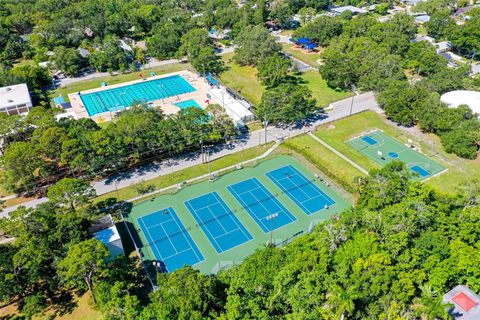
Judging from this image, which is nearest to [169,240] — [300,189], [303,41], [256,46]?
[300,189]

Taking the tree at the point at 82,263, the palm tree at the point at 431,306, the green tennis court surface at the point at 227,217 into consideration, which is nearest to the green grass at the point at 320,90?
the green tennis court surface at the point at 227,217

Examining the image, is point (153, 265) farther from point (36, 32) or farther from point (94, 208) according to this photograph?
point (36, 32)

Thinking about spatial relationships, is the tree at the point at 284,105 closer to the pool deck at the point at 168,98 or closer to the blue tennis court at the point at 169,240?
the pool deck at the point at 168,98

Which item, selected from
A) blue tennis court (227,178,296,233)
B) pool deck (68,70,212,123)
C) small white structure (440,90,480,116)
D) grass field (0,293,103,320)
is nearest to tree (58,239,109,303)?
A: grass field (0,293,103,320)

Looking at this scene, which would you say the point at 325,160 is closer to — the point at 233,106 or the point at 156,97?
the point at 233,106

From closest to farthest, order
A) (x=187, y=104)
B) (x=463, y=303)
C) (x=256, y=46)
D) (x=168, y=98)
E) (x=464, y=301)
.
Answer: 1. (x=463, y=303)
2. (x=464, y=301)
3. (x=187, y=104)
4. (x=168, y=98)
5. (x=256, y=46)
